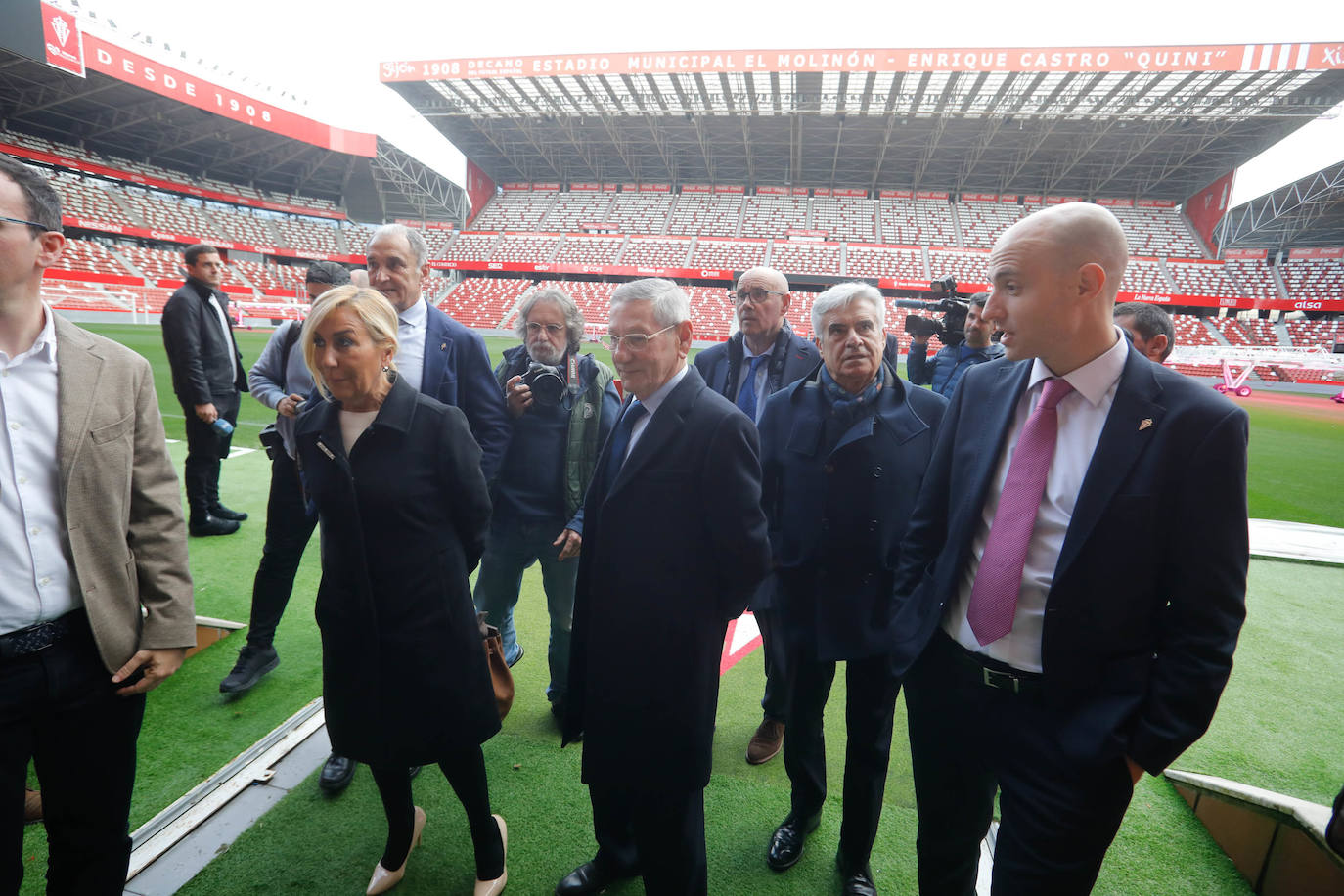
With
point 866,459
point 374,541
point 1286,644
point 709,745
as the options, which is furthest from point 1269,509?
point 374,541

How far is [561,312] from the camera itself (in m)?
2.88

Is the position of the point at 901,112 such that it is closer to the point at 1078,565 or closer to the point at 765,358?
the point at 765,358

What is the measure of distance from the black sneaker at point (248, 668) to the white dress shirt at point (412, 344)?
69.2 inches

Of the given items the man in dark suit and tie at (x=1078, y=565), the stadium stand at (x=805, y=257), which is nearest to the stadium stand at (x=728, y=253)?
the stadium stand at (x=805, y=257)

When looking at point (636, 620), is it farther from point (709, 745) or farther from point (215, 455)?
point (215, 455)

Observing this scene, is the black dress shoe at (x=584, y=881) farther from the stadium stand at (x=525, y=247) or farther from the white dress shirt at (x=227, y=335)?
the stadium stand at (x=525, y=247)

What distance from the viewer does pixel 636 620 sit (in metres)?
1.75

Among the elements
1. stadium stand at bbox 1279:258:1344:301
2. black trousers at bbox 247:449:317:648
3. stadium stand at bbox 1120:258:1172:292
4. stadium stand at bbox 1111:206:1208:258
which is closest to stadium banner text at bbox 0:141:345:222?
black trousers at bbox 247:449:317:648

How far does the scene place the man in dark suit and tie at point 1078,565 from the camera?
1.24 metres

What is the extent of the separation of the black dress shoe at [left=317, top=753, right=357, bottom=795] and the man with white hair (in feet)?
5.82

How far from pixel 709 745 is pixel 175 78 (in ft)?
134

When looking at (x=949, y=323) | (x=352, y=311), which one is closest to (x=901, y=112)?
(x=949, y=323)

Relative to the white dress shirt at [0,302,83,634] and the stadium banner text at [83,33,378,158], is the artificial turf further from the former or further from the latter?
the stadium banner text at [83,33,378,158]

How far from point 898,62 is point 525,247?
2634 cm
